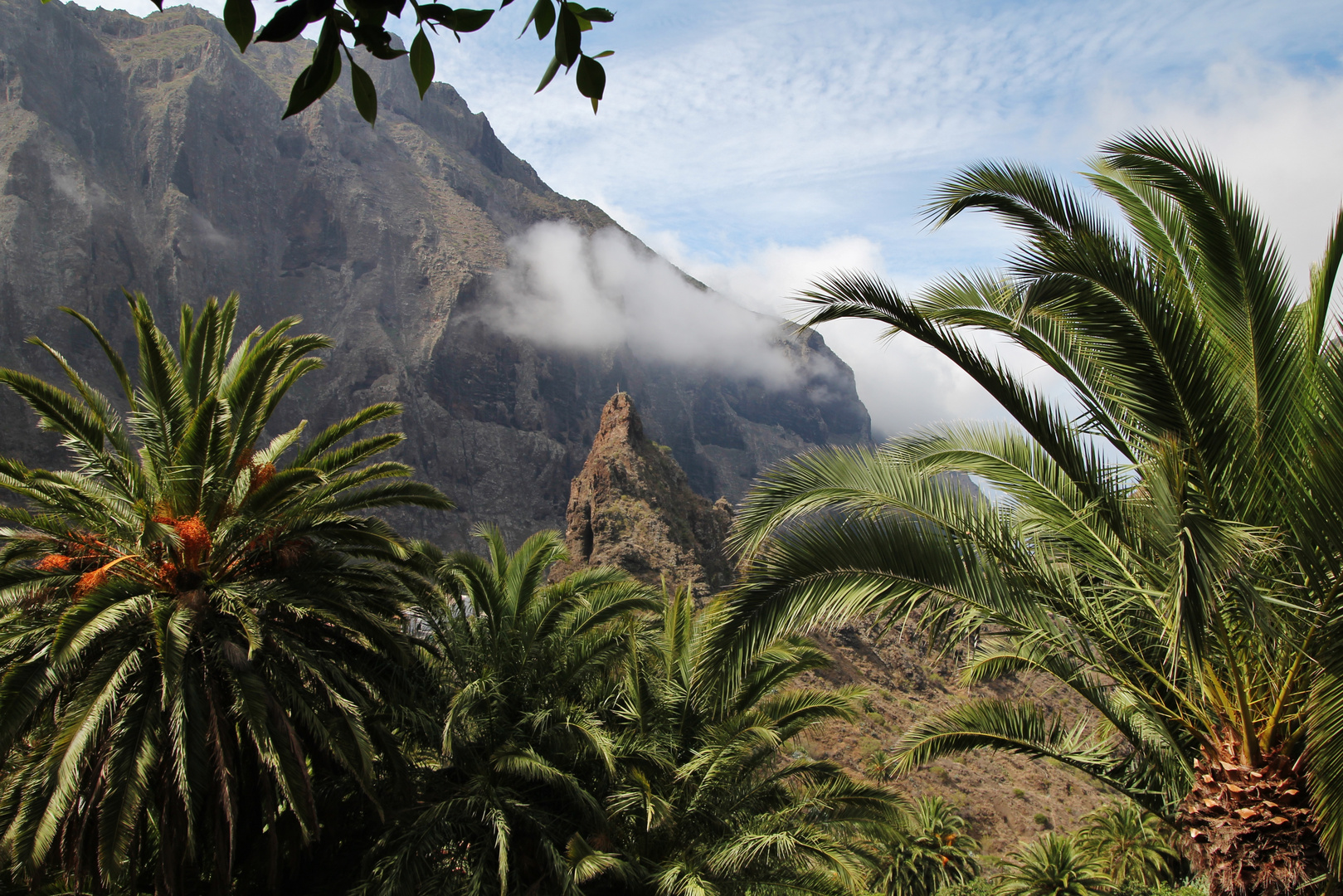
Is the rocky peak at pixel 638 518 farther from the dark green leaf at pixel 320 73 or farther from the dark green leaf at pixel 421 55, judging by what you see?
the dark green leaf at pixel 320 73

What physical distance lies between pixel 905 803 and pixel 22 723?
11751mm

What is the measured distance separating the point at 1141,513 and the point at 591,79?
5149mm

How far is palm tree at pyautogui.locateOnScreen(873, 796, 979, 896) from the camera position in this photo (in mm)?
24062

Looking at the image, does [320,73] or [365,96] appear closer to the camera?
[320,73]

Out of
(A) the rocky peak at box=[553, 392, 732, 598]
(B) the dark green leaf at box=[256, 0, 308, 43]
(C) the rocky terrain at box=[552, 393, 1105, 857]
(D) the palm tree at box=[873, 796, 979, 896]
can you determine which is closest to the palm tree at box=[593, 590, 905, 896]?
(B) the dark green leaf at box=[256, 0, 308, 43]

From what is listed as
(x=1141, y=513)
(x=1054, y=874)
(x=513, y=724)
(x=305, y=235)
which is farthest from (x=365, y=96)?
(x=305, y=235)

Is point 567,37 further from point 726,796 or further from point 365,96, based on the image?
point 726,796

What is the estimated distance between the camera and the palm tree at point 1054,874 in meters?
20.3

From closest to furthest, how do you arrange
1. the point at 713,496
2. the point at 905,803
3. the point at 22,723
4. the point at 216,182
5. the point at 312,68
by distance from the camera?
the point at 312,68 < the point at 22,723 < the point at 905,803 < the point at 216,182 < the point at 713,496

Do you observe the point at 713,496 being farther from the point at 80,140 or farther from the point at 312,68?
the point at 312,68

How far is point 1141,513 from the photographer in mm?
6273

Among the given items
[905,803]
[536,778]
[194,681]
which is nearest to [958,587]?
[194,681]

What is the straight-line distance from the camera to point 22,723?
856 cm

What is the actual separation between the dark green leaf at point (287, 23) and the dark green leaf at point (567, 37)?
26.8 inches
